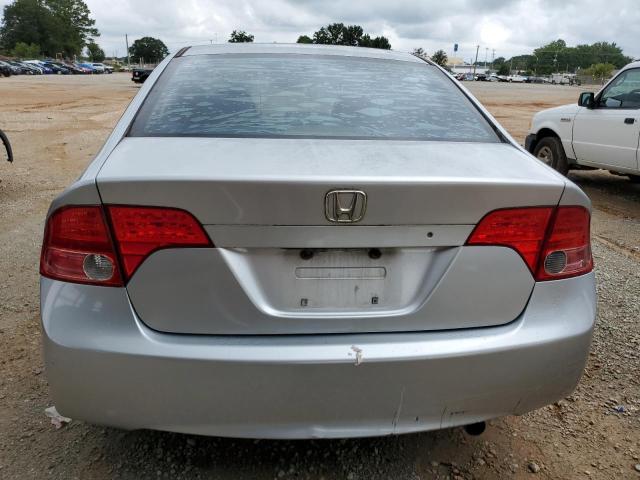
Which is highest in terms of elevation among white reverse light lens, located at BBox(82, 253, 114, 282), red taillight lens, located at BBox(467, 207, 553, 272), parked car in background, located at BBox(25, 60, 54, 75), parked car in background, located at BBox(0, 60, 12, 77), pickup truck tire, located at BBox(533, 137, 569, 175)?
red taillight lens, located at BBox(467, 207, 553, 272)

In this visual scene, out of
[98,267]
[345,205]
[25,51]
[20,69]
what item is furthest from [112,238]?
[25,51]

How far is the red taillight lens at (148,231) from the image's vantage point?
1.60 meters

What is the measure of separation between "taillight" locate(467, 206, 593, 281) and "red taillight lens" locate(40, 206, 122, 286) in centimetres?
110

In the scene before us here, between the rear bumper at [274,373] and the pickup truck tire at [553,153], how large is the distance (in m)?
6.49

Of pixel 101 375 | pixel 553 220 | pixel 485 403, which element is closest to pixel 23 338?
pixel 101 375

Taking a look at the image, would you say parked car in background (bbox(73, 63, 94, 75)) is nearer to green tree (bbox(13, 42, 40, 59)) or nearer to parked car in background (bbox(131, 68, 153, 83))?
green tree (bbox(13, 42, 40, 59))

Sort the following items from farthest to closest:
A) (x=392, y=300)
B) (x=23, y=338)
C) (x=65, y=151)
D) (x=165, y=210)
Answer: (x=65, y=151) < (x=23, y=338) < (x=392, y=300) < (x=165, y=210)

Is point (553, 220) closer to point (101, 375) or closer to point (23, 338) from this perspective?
point (101, 375)

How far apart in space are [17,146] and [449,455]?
10.4m

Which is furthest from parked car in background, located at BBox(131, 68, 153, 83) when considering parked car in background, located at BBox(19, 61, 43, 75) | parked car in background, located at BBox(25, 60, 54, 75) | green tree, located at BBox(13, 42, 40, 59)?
green tree, located at BBox(13, 42, 40, 59)

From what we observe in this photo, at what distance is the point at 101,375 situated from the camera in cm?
167

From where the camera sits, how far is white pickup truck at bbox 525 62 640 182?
6453mm

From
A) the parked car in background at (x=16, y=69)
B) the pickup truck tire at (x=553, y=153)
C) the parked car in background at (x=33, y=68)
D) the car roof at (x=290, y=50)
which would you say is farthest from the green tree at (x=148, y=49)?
the car roof at (x=290, y=50)

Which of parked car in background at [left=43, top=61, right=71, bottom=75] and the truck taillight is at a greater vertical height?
the truck taillight
